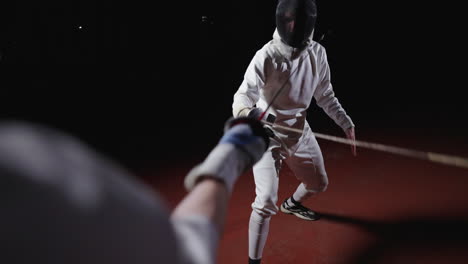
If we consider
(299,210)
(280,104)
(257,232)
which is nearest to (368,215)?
(299,210)

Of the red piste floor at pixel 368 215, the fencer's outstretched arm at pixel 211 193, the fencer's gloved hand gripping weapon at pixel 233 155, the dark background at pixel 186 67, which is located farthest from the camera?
the dark background at pixel 186 67

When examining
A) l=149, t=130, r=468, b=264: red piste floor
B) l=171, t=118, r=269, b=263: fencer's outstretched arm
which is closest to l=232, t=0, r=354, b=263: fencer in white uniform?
l=149, t=130, r=468, b=264: red piste floor

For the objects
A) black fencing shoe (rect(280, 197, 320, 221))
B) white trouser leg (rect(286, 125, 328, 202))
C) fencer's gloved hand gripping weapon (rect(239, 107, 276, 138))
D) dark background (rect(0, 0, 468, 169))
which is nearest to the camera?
fencer's gloved hand gripping weapon (rect(239, 107, 276, 138))

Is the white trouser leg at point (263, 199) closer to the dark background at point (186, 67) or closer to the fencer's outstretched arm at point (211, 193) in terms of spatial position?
the fencer's outstretched arm at point (211, 193)

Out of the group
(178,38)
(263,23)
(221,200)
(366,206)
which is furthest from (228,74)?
(221,200)

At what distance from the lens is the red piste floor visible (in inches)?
78.0

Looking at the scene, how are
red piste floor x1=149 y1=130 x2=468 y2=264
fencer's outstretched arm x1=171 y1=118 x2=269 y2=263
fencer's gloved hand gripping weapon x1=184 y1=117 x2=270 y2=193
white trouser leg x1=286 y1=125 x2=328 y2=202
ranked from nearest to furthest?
1. fencer's outstretched arm x1=171 y1=118 x2=269 y2=263
2. fencer's gloved hand gripping weapon x1=184 y1=117 x2=270 y2=193
3. white trouser leg x1=286 y1=125 x2=328 y2=202
4. red piste floor x1=149 y1=130 x2=468 y2=264

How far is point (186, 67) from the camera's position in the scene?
7.63 m

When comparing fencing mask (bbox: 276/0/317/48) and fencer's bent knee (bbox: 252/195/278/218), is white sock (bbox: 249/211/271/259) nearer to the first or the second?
fencer's bent knee (bbox: 252/195/278/218)

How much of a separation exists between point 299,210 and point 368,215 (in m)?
0.55

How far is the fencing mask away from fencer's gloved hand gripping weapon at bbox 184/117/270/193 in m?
0.80

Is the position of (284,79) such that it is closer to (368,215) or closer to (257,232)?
(257,232)

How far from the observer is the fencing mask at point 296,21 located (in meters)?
1.59

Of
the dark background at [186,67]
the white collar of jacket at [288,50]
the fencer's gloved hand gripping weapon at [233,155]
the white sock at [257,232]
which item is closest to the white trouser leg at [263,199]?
the white sock at [257,232]
